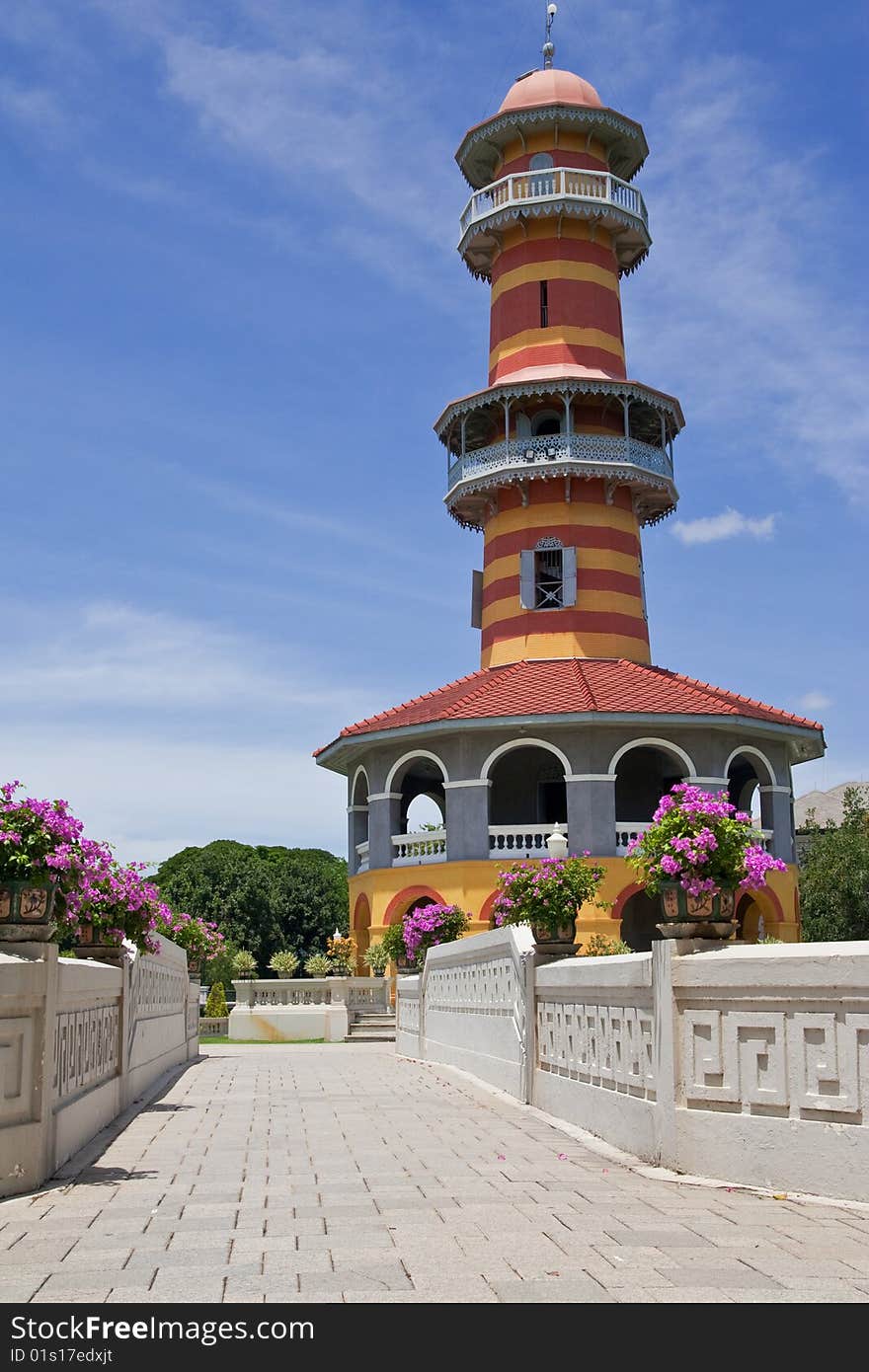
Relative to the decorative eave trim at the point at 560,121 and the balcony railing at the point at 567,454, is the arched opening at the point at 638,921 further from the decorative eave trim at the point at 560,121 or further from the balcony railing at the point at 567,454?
the decorative eave trim at the point at 560,121

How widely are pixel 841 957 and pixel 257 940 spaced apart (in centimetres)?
6054

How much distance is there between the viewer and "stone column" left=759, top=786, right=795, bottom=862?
3812 centimetres

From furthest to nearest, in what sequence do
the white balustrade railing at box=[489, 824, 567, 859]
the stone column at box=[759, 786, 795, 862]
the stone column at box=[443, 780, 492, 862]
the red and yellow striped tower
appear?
1. the red and yellow striped tower
2. the stone column at box=[759, 786, 795, 862]
3. the stone column at box=[443, 780, 492, 862]
4. the white balustrade railing at box=[489, 824, 567, 859]

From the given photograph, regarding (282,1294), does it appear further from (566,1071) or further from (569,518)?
(569,518)

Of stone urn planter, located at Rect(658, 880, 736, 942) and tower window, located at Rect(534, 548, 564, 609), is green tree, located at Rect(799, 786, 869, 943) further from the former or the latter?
stone urn planter, located at Rect(658, 880, 736, 942)

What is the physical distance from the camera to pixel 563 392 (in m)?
37.9

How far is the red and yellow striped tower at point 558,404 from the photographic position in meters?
38.4

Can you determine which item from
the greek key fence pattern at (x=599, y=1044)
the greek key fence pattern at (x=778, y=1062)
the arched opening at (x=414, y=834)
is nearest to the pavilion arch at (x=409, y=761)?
the arched opening at (x=414, y=834)

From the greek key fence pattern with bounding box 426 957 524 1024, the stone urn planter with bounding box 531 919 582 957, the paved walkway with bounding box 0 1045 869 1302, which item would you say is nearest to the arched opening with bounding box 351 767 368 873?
the greek key fence pattern with bounding box 426 957 524 1024

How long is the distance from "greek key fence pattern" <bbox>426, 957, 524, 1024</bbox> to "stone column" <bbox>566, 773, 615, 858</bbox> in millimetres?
9236

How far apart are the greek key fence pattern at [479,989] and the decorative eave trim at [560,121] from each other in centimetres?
2568

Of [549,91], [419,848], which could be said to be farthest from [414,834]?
[549,91]

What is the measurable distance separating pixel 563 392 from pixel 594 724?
9557 millimetres
